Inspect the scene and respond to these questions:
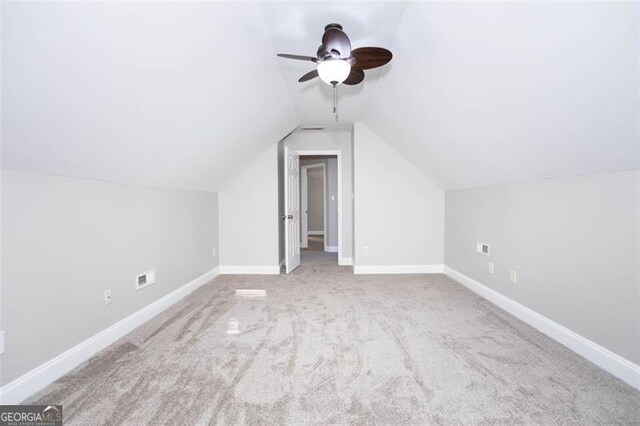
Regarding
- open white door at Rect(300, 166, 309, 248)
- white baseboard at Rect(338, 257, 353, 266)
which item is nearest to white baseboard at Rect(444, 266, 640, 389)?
white baseboard at Rect(338, 257, 353, 266)

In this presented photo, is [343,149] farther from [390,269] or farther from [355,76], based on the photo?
[355,76]

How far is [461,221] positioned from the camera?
4102 millimetres

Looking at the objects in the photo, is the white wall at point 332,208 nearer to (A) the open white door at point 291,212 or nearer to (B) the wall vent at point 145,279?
(A) the open white door at point 291,212

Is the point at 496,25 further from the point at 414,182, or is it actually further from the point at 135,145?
the point at 414,182

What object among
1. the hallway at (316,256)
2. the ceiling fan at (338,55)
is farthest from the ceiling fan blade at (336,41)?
the hallway at (316,256)

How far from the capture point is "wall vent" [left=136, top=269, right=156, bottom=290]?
108 inches

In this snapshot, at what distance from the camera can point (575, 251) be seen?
2244 millimetres

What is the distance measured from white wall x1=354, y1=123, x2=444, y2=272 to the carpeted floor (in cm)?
160

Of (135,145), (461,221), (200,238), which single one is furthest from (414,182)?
(135,145)

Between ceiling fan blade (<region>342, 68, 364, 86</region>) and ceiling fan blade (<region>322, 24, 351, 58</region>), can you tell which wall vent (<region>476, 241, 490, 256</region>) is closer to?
ceiling fan blade (<region>342, 68, 364, 86</region>)

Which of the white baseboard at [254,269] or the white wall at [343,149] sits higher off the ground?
the white wall at [343,149]

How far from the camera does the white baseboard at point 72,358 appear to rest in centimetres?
164

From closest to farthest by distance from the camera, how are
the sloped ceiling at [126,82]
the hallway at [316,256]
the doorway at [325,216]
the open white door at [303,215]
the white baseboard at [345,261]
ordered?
the sloped ceiling at [126,82]
the white baseboard at [345,261]
the hallway at [316,256]
the doorway at [325,216]
the open white door at [303,215]

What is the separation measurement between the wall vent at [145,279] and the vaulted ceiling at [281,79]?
2.92 ft
